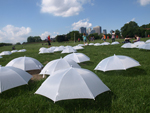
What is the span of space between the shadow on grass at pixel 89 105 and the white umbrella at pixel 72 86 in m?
0.47

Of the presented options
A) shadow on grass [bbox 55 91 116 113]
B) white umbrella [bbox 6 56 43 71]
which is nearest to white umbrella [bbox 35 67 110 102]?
shadow on grass [bbox 55 91 116 113]

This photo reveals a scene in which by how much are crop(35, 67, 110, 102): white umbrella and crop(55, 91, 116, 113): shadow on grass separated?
0.47m

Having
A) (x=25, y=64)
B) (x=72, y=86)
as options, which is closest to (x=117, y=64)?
(x=72, y=86)

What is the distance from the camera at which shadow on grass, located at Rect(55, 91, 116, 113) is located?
10.0 ft

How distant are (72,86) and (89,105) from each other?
91cm

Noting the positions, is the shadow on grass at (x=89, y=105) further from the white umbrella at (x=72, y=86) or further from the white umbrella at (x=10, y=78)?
the white umbrella at (x=10, y=78)

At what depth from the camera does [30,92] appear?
419cm

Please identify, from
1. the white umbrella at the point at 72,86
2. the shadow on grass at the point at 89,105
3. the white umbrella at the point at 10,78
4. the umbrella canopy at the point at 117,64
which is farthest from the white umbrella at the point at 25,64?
the umbrella canopy at the point at 117,64

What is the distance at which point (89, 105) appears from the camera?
3.25m

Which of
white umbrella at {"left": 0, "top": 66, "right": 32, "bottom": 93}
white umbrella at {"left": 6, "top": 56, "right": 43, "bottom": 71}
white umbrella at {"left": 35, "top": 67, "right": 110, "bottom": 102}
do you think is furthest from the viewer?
→ white umbrella at {"left": 6, "top": 56, "right": 43, "bottom": 71}

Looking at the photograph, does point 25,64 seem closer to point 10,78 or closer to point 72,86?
point 10,78

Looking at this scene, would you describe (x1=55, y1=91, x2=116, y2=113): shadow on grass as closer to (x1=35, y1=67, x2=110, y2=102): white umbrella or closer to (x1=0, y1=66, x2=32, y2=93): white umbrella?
(x1=35, y1=67, x2=110, y2=102): white umbrella

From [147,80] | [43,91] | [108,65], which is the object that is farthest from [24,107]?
[147,80]

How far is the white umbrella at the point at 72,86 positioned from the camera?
9.32ft
